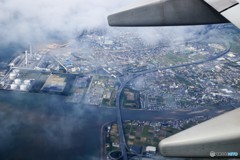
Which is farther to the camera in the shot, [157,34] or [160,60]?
[157,34]

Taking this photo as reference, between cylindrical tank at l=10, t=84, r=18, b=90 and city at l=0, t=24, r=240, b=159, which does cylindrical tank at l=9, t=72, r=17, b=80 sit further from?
cylindrical tank at l=10, t=84, r=18, b=90

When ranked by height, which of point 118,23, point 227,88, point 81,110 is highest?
point 118,23

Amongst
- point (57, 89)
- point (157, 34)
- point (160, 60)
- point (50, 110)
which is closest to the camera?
point (50, 110)

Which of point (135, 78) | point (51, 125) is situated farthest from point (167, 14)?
point (135, 78)

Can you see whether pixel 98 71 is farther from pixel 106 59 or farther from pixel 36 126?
pixel 36 126

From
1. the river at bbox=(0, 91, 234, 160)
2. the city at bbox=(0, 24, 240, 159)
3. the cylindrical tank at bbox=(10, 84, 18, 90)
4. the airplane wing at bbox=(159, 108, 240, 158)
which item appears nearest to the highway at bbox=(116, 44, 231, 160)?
the city at bbox=(0, 24, 240, 159)

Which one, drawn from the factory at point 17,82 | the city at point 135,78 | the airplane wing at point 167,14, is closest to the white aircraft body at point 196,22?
the airplane wing at point 167,14

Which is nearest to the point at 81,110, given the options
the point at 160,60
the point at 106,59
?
the point at 106,59

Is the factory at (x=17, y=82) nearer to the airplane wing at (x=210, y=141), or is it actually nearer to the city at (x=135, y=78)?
the city at (x=135, y=78)
